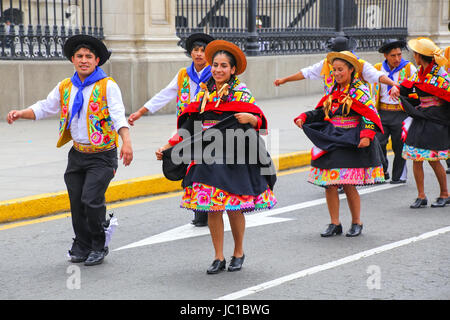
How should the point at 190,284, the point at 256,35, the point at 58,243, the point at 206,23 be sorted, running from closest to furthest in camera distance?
the point at 190,284, the point at 58,243, the point at 206,23, the point at 256,35

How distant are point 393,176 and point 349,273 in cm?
444

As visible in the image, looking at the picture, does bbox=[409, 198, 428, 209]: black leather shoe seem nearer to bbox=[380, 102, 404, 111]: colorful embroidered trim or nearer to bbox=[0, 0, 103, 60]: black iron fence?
bbox=[380, 102, 404, 111]: colorful embroidered trim

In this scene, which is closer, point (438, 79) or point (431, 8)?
point (438, 79)

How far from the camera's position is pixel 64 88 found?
259 inches

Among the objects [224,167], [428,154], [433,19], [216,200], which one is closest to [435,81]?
[428,154]

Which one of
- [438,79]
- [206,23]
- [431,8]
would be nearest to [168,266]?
[438,79]

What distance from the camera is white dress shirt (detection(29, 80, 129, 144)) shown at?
251 inches

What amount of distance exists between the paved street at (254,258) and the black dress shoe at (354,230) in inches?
3.4

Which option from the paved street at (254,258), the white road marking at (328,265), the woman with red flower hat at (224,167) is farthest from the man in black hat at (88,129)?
the white road marking at (328,265)

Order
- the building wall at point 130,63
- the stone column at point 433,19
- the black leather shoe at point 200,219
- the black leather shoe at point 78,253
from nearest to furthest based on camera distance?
1. the black leather shoe at point 78,253
2. the black leather shoe at point 200,219
3. the building wall at point 130,63
4. the stone column at point 433,19

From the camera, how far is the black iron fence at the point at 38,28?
14.8m

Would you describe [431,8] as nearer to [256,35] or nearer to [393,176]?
[256,35]

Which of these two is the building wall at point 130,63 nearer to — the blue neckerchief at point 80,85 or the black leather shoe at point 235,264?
the blue neckerchief at point 80,85
